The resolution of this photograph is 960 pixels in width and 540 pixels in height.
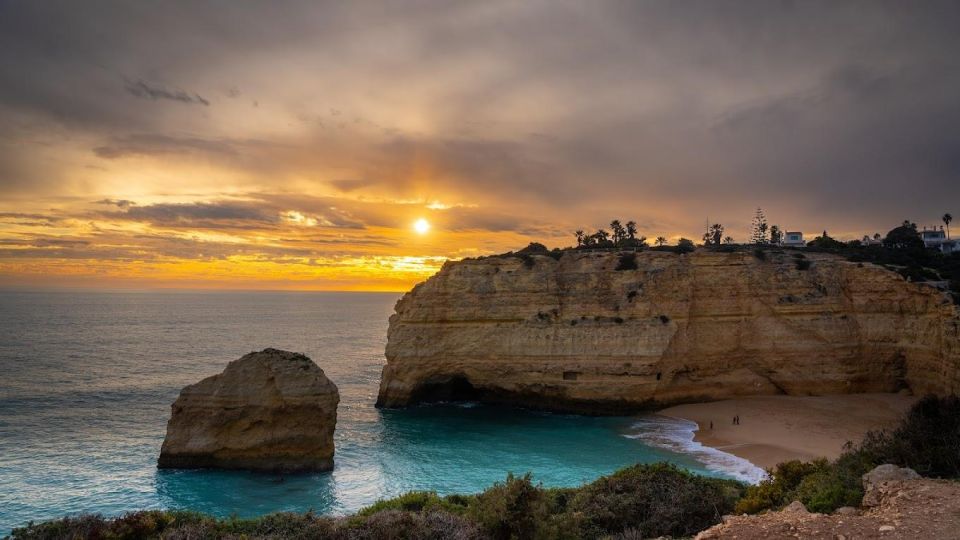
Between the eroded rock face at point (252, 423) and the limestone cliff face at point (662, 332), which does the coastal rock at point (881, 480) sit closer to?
the eroded rock face at point (252, 423)

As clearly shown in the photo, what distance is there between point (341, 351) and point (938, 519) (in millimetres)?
72384

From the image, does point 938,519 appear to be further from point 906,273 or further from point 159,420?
point 159,420

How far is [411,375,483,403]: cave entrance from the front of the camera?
4060 cm

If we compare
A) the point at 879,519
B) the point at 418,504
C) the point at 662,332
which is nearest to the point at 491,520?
the point at 418,504

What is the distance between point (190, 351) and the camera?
69250mm

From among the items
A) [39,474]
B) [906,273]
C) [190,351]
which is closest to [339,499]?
[39,474]

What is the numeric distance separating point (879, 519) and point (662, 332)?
27.8 meters

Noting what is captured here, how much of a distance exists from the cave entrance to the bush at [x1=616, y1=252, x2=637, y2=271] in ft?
46.3

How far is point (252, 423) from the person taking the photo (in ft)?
83.5

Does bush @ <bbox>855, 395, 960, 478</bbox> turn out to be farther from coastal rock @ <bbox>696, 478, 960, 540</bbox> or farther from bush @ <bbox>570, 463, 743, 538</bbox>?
bush @ <bbox>570, 463, 743, 538</bbox>

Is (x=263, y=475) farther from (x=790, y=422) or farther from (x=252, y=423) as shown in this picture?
(x=790, y=422)

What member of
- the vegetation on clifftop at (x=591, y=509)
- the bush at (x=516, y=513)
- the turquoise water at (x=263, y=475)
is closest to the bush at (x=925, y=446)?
the vegetation on clifftop at (x=591, y=509)

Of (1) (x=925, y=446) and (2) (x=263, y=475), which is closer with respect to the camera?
(1) (x=925, y=446)

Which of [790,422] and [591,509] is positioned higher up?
[591,509]
